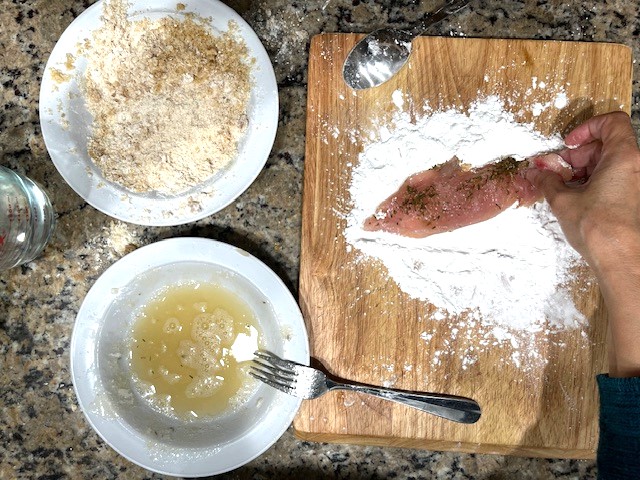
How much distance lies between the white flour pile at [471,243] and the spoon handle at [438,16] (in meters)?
0.13

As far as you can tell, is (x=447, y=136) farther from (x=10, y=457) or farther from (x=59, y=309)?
(x=10, y=457)

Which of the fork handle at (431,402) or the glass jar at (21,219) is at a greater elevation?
the glass jar at (21,219)

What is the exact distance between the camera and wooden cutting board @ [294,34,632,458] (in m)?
1.11

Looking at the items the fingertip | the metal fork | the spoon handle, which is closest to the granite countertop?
the spoon handle

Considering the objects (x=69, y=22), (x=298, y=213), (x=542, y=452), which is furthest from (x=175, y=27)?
(x=542, y=452)

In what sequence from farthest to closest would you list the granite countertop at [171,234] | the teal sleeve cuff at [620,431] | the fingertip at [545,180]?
the granite countertop at [171,234] < the fingertip at [545,180] < the teal sleeve cuff at [620,431]

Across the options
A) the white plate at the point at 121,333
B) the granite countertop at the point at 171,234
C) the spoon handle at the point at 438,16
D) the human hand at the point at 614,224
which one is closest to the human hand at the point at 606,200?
Result: the human hand at the point at 614,224

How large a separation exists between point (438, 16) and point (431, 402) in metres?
0.74

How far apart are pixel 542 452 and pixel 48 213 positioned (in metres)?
1.06

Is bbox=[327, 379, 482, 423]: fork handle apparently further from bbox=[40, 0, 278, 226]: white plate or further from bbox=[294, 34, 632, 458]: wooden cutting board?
bbox=[40, 0, 278, 226]: white plate

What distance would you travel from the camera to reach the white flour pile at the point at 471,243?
111 cm

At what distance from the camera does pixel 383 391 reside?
1087 mm

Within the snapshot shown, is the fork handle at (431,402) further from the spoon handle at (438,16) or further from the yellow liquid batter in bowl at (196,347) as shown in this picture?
the spoon handle at (438,16)

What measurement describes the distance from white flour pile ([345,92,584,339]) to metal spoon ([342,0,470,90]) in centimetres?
6
